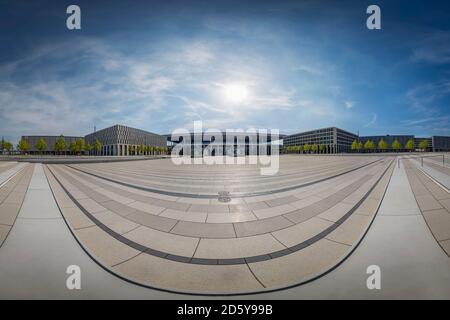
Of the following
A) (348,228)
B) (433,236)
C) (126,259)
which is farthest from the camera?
(348,228)

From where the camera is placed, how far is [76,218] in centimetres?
496

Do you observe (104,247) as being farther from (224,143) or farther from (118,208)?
(224,143)

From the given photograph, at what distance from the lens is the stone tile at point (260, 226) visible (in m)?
4.26

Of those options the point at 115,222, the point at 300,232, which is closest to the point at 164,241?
the point at 115,222

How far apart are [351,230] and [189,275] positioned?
3713 mm

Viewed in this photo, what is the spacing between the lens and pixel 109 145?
276ft

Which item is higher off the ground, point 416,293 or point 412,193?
point 412,193

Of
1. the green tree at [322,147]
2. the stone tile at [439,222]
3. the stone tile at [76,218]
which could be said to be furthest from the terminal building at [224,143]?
the stone tile at [439,222]

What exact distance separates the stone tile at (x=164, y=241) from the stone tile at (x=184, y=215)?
919 millimetres

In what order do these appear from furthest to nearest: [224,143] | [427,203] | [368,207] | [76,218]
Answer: [224,143], [427,203], [368,207], [76,218]

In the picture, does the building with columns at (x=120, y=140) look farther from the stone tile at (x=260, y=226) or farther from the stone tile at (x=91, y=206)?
the stone tile at (x=260, y=226)
